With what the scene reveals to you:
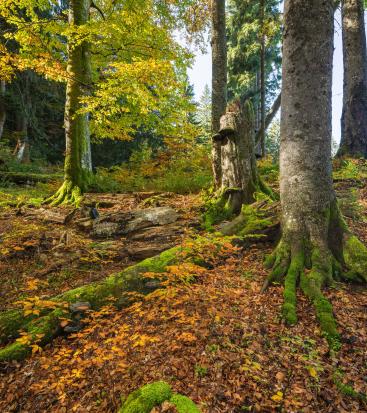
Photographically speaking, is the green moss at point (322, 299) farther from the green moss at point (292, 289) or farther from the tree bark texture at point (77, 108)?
the tree bark texture at point (77, 108)

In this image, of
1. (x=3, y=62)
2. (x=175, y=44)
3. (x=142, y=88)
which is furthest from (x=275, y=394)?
(x=175, y=44)

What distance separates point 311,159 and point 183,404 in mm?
3586

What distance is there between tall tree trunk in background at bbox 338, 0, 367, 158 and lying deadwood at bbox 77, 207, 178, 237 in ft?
25.5

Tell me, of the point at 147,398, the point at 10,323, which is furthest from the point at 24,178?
the point at 147,398

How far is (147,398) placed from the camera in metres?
2.40

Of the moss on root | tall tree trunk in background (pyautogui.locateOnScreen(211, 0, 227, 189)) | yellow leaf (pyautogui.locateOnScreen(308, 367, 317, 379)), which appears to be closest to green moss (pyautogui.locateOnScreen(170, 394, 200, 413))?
the moss on root

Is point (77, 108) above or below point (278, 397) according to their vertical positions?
above

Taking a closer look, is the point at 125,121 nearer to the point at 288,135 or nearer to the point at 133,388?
the point at 288,135

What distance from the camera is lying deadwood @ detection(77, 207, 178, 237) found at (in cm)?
618

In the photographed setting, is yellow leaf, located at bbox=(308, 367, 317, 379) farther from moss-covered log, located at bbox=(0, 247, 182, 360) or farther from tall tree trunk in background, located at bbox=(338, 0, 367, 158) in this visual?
tall tree trunk in background, located at bbox=(338, 0, 367, 158)

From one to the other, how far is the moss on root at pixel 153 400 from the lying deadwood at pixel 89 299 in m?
1.63

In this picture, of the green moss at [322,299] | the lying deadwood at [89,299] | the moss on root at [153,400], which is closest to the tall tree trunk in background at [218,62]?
the lying deadwood at [89,299]

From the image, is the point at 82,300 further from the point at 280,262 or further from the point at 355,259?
the point at 355,259

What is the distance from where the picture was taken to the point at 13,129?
17828 mm
